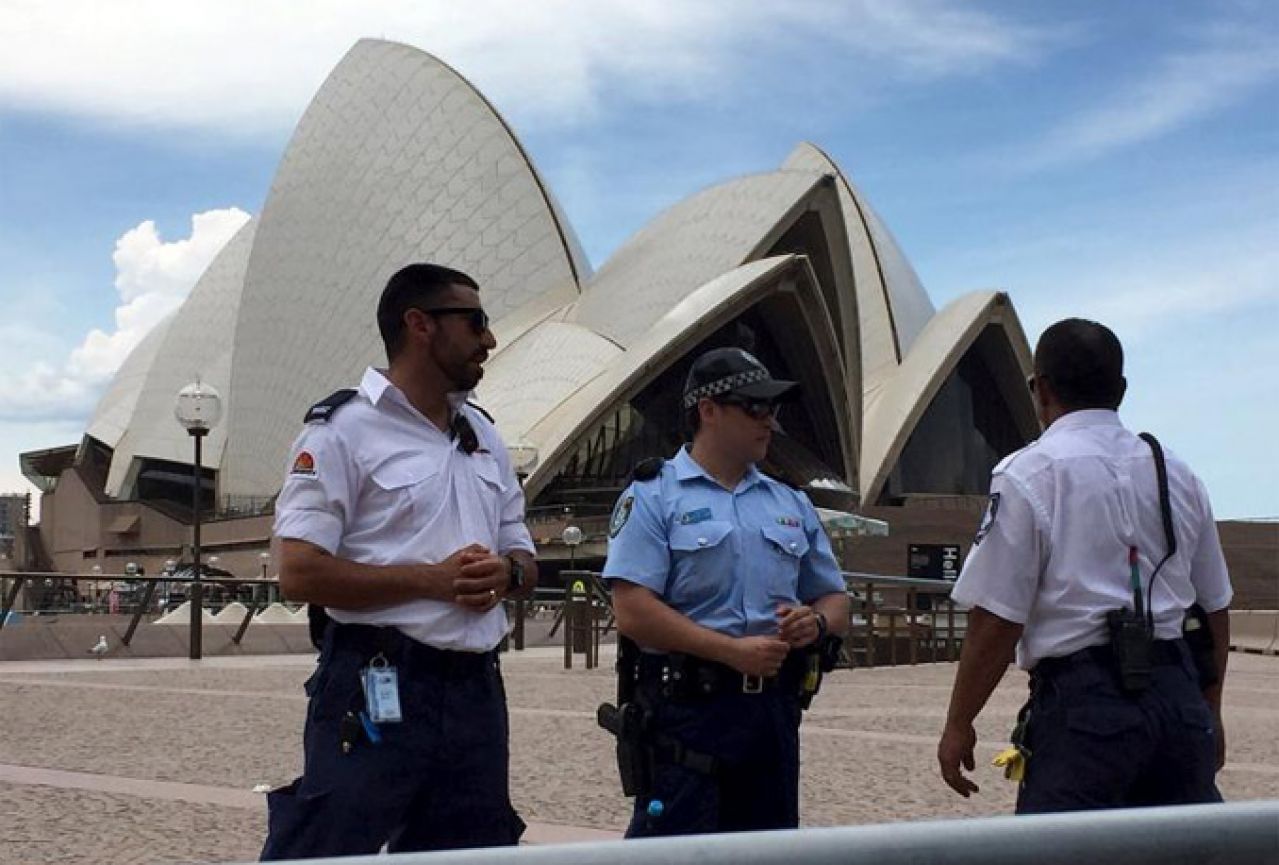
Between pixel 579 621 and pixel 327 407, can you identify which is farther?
pixel 579 621

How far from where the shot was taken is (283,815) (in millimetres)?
2395

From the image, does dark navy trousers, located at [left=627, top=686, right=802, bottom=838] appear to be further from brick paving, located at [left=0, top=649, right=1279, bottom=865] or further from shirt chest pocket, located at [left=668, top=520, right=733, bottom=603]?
brick paving, located at [left=0, top=649, right=1279, bottom=865]

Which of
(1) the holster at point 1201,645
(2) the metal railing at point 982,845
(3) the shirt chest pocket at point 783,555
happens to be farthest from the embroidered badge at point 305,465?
(1) the holster at point 1201,645

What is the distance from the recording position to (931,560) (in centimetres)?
3662

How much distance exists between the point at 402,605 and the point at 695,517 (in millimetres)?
676

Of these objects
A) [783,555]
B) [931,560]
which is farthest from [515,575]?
[931,560]

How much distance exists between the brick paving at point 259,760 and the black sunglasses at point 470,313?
1907 millimetres

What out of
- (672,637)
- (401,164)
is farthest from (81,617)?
(401,164)

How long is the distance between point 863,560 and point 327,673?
33.8m

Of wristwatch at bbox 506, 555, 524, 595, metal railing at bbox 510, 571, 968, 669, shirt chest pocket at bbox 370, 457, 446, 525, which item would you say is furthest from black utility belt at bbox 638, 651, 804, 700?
metal railing at bbox 510, 571, 968, 669

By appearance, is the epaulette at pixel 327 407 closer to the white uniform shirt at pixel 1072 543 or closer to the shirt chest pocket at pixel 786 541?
the shirt chest pocket at pixel 786 541

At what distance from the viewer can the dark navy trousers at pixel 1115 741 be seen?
2.40 metres

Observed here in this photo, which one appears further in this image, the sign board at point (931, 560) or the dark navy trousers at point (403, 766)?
the sign board at point (931, 560)

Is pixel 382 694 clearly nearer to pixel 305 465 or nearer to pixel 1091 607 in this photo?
pixel 305 465
